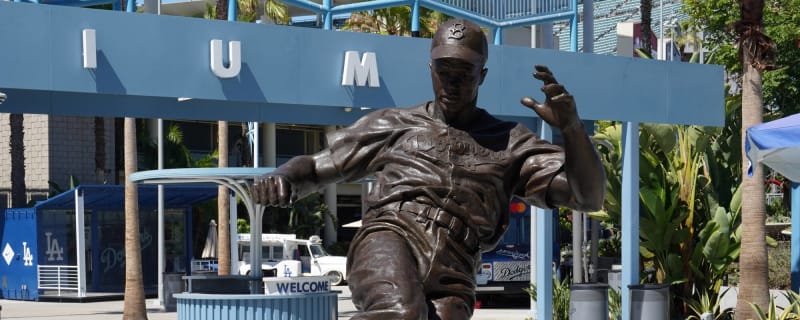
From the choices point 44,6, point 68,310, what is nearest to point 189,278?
point 44,6

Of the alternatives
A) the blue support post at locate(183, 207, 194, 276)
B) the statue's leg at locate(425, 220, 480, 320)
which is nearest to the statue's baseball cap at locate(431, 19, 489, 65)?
the statue's leg at locate(425, 220, 480, 320)

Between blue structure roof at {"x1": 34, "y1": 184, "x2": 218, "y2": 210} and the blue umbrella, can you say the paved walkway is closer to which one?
blue structure roof at {"x1": 34, "y1": 184, "x2": 218, "y2": 210}

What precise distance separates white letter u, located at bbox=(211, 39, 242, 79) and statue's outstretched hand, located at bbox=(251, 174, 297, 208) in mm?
7458

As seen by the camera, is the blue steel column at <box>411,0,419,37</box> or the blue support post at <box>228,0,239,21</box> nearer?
the blue support post at <box>228,0,239,21</box>

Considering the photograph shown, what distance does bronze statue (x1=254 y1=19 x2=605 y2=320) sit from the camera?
377cm

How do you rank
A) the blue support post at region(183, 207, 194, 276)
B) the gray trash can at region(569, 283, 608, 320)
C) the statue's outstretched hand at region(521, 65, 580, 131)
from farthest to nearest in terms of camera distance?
the blue support post at region(183, 207, 194, 276)
the gray trash can at region(569, 283, 608, 320)
the statue's outstretched hand at region(521, 65, 580, 131)

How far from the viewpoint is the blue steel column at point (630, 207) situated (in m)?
14.4

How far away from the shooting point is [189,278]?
44.0 feet

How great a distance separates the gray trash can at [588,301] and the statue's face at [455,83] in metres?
10.4

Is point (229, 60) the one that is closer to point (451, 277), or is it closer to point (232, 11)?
point (232, 11)

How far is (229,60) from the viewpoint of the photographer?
11.5 meters

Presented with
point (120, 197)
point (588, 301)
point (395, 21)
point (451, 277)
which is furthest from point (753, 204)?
point (395, 21)

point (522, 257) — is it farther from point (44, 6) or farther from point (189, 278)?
point (44, 6)

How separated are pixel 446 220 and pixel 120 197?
2290 centimetres
